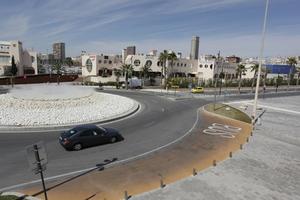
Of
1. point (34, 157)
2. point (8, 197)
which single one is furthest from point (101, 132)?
point (34, 157)

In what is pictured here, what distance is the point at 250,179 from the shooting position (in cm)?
1451

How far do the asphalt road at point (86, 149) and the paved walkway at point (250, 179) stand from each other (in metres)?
5.43

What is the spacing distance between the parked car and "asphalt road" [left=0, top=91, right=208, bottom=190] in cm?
45

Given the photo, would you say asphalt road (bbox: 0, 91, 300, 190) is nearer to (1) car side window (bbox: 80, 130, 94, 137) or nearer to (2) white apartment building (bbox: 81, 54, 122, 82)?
(1) car side window (bbox: 80, 130, 94, 137)

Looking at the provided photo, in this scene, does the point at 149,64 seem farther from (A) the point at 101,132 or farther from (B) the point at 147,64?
(A) the point at 101,132

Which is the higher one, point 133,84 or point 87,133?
point 133,84

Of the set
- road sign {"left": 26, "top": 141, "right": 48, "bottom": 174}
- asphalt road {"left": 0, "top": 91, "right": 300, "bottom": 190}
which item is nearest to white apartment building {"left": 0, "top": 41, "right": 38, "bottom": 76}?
asphalt road {"left": 0, "top": 91, "right": 300, "bottom": 190}

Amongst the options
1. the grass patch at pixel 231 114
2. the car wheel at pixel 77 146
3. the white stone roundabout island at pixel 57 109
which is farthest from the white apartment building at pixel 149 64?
the car wheel at pixel 77 146

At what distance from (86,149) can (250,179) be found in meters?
11.2

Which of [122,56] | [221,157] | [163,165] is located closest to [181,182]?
[163,165]

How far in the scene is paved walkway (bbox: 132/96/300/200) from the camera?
41.3ft

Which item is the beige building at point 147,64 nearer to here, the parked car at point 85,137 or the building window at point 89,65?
the building window at point 89,65

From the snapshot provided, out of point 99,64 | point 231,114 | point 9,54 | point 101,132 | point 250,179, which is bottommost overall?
point 250,179

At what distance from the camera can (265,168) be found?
16.2 m
